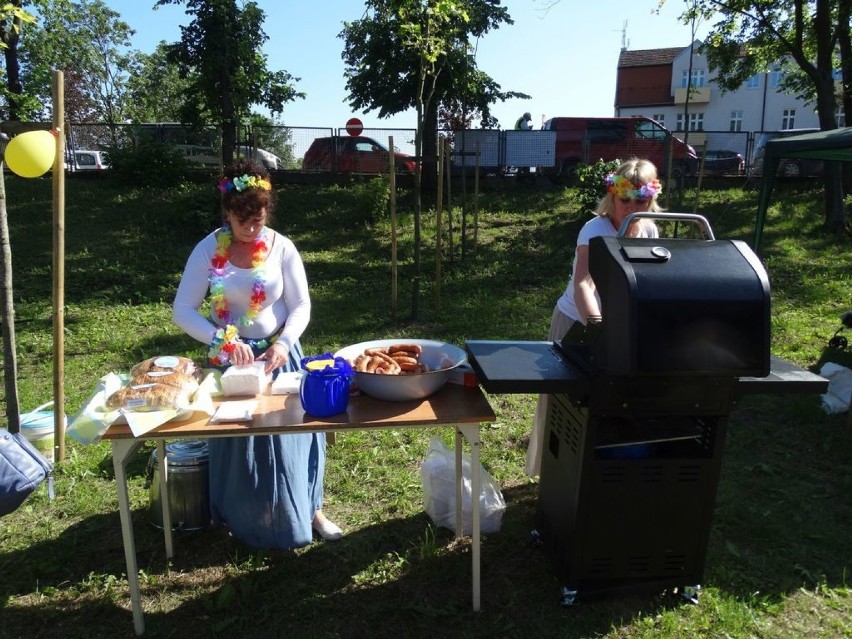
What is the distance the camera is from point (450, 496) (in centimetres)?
300

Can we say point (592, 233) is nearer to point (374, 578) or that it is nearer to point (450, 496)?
point (450, 496)

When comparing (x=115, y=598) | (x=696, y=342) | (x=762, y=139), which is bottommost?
(x=115, y=598)

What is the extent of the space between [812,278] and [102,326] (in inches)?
368

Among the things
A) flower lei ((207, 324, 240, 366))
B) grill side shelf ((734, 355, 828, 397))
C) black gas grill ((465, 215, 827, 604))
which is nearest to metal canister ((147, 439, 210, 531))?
flower lei ((207, 324, 240, 366))

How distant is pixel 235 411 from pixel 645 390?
4.67ft

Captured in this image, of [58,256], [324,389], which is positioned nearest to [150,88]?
[58,256]

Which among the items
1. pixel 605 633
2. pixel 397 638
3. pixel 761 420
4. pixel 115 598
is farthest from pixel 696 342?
pixel 761 420

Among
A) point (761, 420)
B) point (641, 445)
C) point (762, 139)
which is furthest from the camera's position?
point (762, 139)

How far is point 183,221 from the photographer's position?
10836mm

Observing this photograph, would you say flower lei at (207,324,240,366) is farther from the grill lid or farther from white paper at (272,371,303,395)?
the grill lid

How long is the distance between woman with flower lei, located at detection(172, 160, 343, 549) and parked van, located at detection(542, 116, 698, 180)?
12014mm

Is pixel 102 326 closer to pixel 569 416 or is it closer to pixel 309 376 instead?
pixel 309 376

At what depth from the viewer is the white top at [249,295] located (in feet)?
8.38

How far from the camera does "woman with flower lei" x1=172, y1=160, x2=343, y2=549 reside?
252cm
